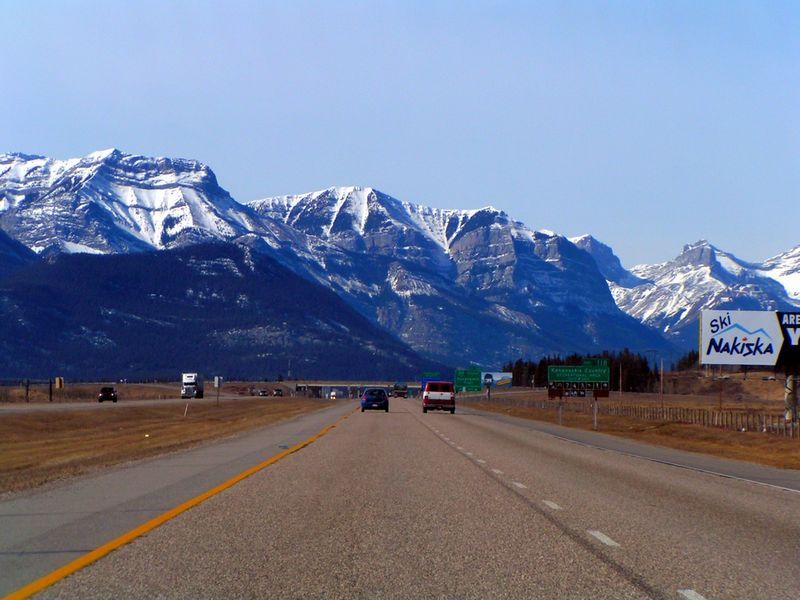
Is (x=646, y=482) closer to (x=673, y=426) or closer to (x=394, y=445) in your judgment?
(x=394, y=445)

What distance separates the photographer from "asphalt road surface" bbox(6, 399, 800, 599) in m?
10.8

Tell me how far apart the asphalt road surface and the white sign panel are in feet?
167

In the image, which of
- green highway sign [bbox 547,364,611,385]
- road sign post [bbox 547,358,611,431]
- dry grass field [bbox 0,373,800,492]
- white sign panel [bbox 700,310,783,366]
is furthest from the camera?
white sign panel [bbox 700,310,783,366]

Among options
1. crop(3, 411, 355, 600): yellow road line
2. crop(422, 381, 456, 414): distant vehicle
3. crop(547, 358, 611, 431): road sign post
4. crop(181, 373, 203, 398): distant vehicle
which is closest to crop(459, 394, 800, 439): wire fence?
crop(547, 358, 611, 431): road sign post

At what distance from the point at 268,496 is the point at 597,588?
8602 mm

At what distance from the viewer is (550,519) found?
15.8m

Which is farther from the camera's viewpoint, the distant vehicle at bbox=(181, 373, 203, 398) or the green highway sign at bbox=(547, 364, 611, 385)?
the distant vehicle at bbox=(181, 373, 203, 398)

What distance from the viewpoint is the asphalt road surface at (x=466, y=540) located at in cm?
1082

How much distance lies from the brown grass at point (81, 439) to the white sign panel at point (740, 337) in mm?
31472

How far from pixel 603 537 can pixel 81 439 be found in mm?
39944

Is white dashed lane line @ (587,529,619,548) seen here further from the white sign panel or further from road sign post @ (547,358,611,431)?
the white sign panel

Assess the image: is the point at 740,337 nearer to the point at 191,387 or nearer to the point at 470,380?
the point at 470,380

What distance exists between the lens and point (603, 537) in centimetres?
1403

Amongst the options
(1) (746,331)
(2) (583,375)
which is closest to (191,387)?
(2) (583,375)
